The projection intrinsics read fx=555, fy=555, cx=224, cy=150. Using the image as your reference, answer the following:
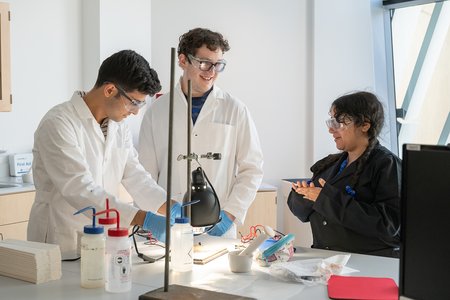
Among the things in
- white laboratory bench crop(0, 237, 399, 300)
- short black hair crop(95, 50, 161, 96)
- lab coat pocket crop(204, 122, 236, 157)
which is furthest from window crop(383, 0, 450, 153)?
short black hair crop(95, 50, 161, 96)

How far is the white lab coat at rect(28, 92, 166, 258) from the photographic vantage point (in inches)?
77.6

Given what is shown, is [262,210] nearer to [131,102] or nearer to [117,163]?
[117,163]

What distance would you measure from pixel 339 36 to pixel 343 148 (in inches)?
114

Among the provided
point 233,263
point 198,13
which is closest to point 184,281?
point 233,263

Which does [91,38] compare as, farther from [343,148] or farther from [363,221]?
[363,221]

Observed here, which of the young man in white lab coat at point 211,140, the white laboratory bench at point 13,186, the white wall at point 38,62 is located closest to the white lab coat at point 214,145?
the young man in white lab coat at point 211,140

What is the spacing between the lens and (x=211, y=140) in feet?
8.82

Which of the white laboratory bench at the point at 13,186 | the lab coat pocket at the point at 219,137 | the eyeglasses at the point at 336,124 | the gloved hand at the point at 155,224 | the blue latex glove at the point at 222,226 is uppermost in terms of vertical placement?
the eyeglasses at the point at 336,124

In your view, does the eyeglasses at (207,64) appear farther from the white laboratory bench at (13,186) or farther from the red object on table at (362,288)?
the white laboratory bench at (13,186)

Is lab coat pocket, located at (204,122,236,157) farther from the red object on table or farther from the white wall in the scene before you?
the white wall

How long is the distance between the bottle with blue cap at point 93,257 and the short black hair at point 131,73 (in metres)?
0.62

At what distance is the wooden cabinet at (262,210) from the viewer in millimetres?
4438

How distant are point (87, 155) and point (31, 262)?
61 cm

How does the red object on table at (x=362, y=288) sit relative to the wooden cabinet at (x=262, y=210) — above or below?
above
